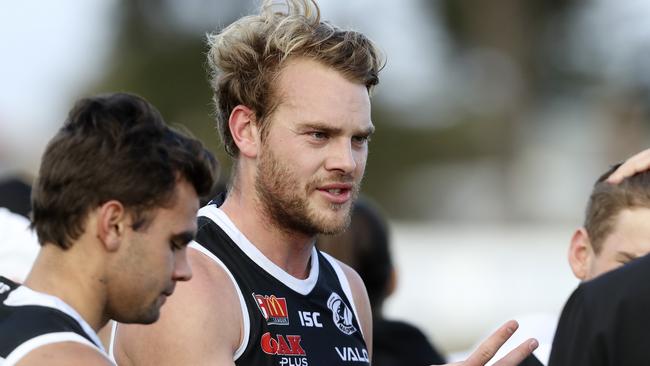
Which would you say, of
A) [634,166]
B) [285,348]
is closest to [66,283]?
[285,348]

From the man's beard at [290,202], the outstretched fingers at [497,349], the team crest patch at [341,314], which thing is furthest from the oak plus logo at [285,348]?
the outstretched fingers at [497,349]

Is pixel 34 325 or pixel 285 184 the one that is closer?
pixel 34 325

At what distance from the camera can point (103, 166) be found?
9.98 feet

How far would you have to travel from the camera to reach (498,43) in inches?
1316

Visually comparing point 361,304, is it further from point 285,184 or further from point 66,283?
point 66,283

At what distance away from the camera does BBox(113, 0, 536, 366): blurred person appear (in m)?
4.07

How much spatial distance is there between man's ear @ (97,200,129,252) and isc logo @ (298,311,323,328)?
4.11 ft

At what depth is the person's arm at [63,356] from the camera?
282 centimetres

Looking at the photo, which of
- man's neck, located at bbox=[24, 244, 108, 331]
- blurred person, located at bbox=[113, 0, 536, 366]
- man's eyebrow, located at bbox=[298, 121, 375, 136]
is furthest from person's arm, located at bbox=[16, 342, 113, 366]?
man's eyebrow, located at bbox=[298, 121, 375, 136]

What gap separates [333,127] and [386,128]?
27.9 metres

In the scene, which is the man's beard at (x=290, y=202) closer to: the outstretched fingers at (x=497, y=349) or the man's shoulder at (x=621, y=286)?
the outstretched fingers at (x=497, y=349)

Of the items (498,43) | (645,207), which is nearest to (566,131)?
(498,43)

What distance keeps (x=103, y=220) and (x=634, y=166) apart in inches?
85.4

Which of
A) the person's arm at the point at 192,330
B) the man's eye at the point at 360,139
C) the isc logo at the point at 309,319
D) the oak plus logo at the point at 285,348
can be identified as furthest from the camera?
the man's eye at the point at 360,139
